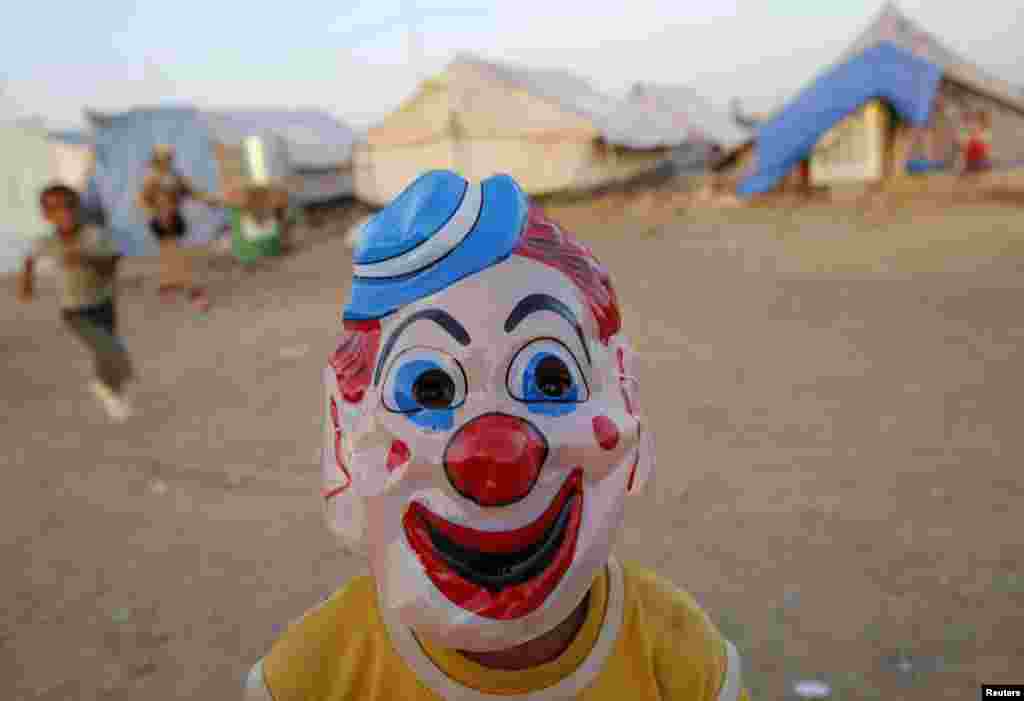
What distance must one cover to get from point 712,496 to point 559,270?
2.57 meters

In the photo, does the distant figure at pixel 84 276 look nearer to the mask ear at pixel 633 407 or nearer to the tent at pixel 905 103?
the mask ear at pixel 633 407

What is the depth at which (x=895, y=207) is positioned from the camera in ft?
38.5

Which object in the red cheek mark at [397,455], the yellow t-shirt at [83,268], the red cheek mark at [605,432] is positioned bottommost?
the yellow t-shirt at [83,268]

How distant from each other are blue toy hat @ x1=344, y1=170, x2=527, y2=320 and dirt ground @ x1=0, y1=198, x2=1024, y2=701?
1.75 metres

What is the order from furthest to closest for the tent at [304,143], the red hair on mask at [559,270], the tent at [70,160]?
the tent at [70,160], the tent at [304,143], the red hair on mask at [559,270]

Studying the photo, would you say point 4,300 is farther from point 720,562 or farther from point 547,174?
point 720,562

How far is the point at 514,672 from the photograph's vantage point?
1246 millimetres

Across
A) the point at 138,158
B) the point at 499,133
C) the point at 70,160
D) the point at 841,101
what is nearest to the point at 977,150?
the point at 841,101

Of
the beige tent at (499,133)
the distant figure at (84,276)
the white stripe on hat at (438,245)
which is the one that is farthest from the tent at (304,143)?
the white stripe on hat at (438,245)

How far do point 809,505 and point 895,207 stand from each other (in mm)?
9551

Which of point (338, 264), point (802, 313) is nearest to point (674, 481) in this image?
point (802, 313)

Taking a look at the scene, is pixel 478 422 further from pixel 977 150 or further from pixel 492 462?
pixel 977 150

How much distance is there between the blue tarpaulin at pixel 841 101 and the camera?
42.5 feet

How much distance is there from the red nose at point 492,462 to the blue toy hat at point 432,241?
0.21m
